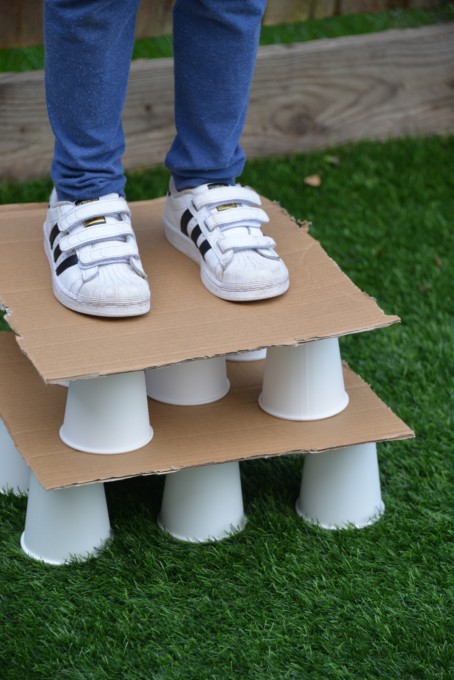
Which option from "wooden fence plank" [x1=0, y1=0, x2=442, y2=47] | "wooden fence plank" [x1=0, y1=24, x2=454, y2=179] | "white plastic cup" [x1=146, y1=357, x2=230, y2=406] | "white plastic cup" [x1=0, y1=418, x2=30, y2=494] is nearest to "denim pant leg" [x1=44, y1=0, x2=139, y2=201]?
"white plastic cup" [x1=146, y1=357, x2=230, y2=406]

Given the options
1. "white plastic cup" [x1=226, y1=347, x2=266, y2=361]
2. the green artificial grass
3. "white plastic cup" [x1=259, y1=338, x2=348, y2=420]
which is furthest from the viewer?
"white plastic cup" [x1=226, y1=347, x2=266, y2=361]

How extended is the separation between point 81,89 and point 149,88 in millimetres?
1214

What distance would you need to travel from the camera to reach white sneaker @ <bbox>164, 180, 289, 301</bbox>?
1608mm

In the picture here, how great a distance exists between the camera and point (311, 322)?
62.3 inches

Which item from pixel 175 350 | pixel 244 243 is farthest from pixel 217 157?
pixel 175 350

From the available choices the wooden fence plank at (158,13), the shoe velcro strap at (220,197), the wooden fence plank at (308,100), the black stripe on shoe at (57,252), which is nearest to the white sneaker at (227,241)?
the shoe velcro strap at (220,197)

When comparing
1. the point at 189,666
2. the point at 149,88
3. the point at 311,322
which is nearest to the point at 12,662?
the point at 189,666

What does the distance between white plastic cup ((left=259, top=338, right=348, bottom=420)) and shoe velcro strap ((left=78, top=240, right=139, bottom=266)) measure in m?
0.27

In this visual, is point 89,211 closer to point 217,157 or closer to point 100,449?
point 217,157

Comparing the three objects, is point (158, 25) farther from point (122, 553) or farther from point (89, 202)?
point (122, 553)

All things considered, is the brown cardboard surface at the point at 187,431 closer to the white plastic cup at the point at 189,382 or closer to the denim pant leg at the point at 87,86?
the white plastic cup at the point at 189,382

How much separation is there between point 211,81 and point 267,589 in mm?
767

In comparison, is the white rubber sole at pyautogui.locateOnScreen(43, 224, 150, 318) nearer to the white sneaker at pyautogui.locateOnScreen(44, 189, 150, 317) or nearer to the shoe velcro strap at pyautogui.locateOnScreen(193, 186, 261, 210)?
the white sneaker at pyautogui.locateOnScreen(44, 189, 150, 317)

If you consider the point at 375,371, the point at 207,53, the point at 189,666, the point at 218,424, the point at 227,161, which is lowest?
the point at 375,371
